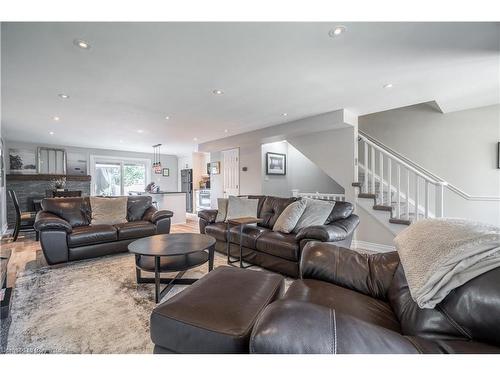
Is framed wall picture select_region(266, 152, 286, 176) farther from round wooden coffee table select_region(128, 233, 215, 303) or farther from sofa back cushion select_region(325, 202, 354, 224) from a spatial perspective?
round wooden coffee table select_region(128, 233, 215, 303)

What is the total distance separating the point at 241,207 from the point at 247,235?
2.29ft

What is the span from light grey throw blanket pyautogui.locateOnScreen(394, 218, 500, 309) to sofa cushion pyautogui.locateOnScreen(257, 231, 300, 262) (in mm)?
1437

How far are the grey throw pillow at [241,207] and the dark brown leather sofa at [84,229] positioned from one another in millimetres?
1191

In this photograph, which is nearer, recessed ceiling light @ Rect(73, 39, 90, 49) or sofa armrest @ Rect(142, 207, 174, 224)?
recessed ceiling light @ Rect(73, 39, 90, 49)

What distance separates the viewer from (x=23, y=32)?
6.04ft

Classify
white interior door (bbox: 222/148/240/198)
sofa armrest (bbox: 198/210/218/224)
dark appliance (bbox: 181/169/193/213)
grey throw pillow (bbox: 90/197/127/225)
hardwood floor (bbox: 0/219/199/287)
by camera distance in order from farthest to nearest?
dark appliance (bbox: 181/169/193/213) → white interior door (bbox: 222/148/240/198) → sofa armrest (bbox: 198/210/218/224) → grey throw pillow (bbox: 90/197/127/225) → hardwood floor (bbox: 0/219/199/287)

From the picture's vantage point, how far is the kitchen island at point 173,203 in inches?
248

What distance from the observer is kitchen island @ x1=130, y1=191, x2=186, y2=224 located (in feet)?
20.6

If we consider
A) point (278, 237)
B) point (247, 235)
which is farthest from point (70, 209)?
point (278, 237)

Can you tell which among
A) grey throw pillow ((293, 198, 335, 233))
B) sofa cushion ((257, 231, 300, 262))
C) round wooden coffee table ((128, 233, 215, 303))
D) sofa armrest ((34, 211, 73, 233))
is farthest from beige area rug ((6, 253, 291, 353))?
grey throw pillow ((293, 198, 335, 233))

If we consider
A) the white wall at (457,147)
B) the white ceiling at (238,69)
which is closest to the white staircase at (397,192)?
the white wall at (457,147)

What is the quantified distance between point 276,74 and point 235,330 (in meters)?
2.53
